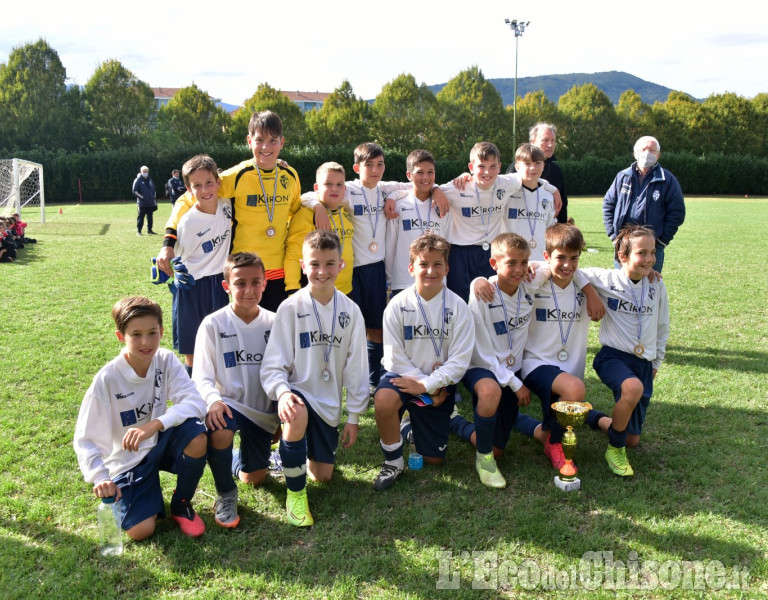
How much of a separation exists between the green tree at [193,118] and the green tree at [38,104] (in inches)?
257

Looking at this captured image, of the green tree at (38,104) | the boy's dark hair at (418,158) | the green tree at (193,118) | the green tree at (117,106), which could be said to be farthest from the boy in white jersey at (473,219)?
the green tree at (117,106)

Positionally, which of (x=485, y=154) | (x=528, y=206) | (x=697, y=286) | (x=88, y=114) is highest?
(x=88, y=114)

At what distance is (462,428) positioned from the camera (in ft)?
13.7

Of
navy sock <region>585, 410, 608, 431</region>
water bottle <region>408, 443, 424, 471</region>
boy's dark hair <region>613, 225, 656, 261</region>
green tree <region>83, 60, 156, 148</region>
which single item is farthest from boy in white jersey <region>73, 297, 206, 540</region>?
green tree <region>83, 60, 156, 148</region>

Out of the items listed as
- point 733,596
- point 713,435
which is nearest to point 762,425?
point 713,435

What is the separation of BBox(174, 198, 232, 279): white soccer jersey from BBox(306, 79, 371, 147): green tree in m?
38.7

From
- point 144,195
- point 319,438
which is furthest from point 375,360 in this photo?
point 144,195

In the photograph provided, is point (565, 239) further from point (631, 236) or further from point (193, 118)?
point (193, 118)

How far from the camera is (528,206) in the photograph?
5.12 m

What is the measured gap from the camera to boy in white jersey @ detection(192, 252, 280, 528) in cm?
349

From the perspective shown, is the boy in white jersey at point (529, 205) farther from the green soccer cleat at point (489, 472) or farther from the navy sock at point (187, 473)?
the navy sock at point (187, 473)

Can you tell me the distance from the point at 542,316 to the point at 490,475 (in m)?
1.16

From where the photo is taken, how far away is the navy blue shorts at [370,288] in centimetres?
493

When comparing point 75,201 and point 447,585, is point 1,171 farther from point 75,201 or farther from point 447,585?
point 447,585
